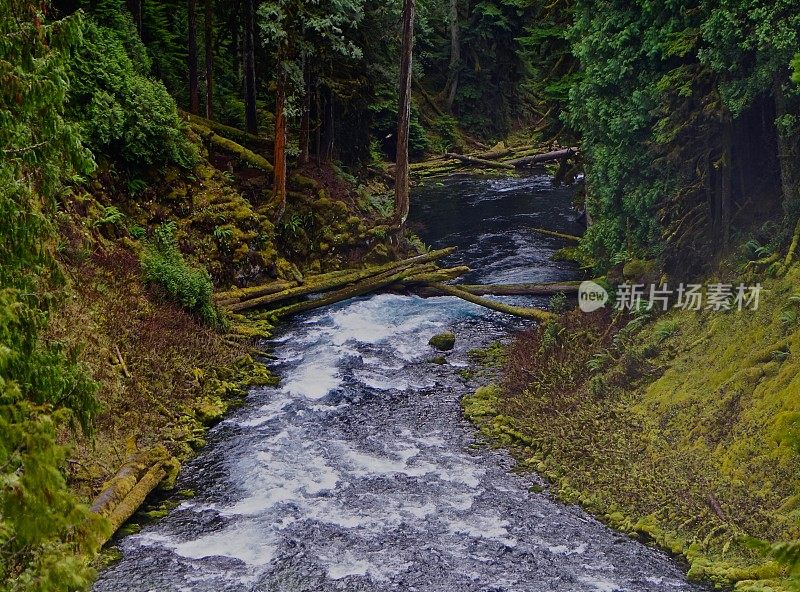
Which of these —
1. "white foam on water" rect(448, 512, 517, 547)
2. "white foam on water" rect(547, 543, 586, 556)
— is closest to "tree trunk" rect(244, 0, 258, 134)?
"white foam on water" rect(448, 512, 517, 547)

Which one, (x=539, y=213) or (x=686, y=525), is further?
(x=539, y=213)

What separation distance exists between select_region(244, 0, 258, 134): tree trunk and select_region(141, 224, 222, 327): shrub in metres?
11.0

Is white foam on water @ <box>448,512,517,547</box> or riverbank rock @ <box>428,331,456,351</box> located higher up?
riverbank rock @ <box>428,331,456,351</box>

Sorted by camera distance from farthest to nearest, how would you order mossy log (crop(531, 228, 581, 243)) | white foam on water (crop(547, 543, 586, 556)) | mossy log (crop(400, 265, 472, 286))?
mossy log (crop(531, 228, 581, 243)) < mossy log (crop(400, 265, 472, 286)) < white foam on water (crop(547, 543, 586, 556))

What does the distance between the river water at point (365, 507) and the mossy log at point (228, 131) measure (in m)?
10.6

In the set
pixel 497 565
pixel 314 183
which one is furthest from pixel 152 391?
pixel 314 183

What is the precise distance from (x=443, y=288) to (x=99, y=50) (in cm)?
1217

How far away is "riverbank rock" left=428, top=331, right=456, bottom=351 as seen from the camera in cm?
2100

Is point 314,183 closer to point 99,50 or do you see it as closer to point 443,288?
point 443,288

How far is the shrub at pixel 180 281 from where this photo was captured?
19.5 meters

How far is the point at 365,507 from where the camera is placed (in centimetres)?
1302

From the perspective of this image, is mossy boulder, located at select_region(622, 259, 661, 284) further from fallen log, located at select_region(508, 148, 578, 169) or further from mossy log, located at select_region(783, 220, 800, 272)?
fallen log, located at select_region(508, 148, 578, 169)

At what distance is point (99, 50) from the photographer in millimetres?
21172

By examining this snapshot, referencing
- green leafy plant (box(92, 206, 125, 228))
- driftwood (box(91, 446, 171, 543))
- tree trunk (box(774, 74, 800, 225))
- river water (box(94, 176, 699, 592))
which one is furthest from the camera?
green leafy plant (box(92, 206, 125, 228))
